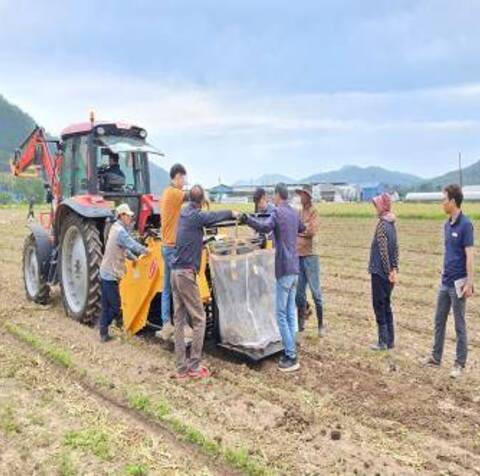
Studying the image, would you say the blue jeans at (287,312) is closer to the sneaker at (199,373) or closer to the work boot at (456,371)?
the sneaker at (199,373)

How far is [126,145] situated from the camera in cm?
839

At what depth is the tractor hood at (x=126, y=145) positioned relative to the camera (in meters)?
8.24

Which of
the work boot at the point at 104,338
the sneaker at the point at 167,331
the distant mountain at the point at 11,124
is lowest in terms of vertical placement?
the work boot at the point at 104,338

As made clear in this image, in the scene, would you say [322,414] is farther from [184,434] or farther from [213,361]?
[213,361]

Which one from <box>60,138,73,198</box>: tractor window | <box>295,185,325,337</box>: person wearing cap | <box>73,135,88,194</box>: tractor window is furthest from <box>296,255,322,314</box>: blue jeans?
<box>60,138,73,198</box>: tractor window

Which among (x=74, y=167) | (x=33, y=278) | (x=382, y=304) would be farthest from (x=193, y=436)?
(x=33, y=278)

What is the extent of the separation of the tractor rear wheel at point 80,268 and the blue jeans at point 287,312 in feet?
8.81

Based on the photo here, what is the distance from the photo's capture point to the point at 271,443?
4688 millimetres

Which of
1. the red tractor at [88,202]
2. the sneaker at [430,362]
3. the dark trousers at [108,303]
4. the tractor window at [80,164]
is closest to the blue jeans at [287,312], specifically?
the sneaker at [430,362]

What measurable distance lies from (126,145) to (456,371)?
4.79 metres

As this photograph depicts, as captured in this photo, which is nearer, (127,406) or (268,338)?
(127,406)

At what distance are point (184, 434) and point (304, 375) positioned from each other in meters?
1.75

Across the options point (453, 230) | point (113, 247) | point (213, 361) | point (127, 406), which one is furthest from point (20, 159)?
point (453, 230)

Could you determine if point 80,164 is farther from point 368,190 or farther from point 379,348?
point 368,190
